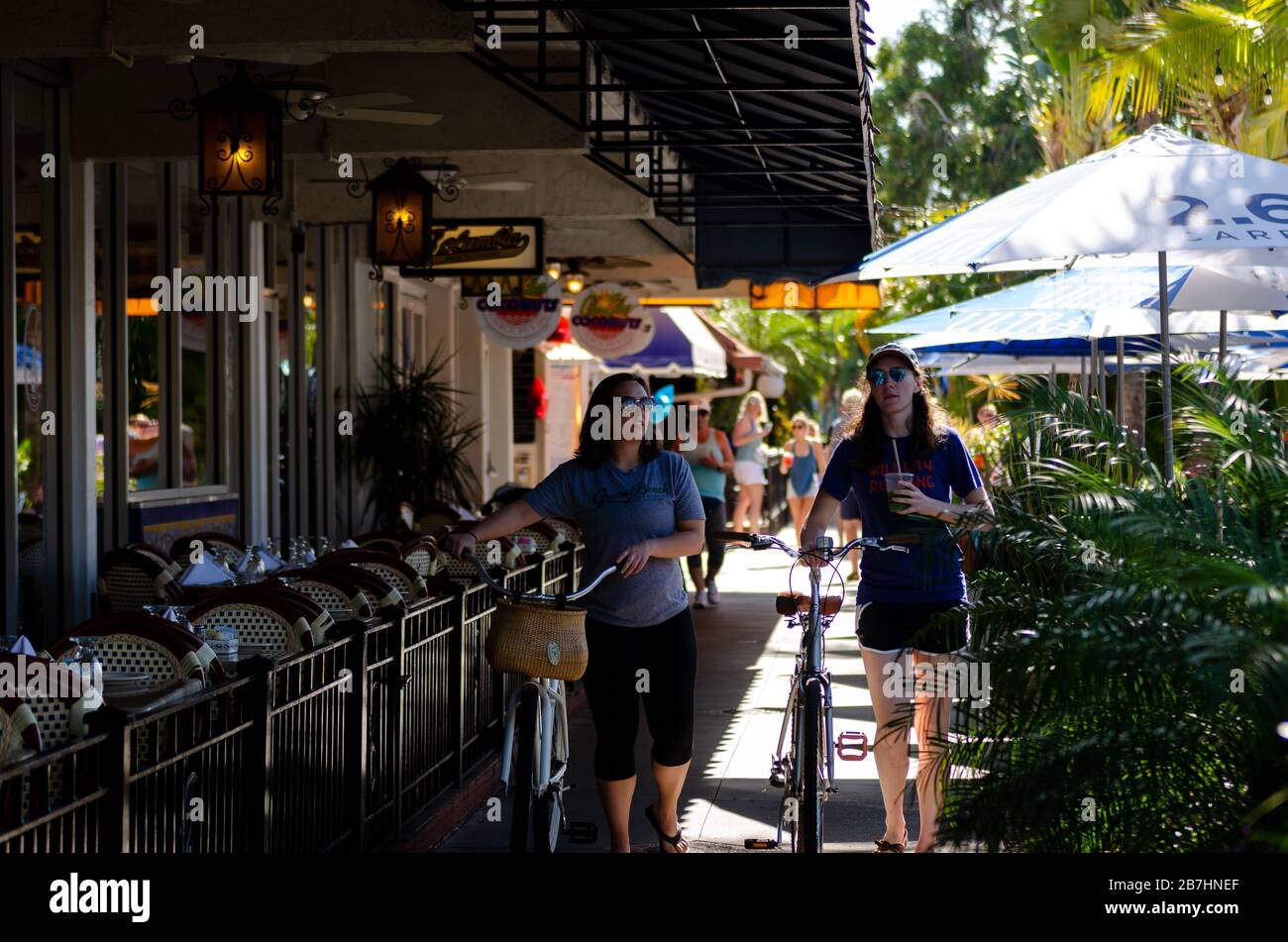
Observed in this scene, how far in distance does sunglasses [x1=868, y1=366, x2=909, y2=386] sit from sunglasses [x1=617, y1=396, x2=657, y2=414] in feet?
2.92

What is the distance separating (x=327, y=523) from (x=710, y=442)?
378cm

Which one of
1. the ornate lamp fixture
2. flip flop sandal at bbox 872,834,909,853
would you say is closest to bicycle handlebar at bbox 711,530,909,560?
flip flop sandal at bbox 872,834,909,853

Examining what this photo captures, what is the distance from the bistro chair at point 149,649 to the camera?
5.36 m

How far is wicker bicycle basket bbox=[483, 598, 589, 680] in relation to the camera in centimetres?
556

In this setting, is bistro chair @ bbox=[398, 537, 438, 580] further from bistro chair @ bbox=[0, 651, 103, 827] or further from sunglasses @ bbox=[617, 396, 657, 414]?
bistro chair @ bbox=[0, 651, 103, 827]

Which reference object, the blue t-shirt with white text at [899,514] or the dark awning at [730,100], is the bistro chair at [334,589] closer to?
the blue t-shirt with white text at [899,514]

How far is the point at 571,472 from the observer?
19.8ft

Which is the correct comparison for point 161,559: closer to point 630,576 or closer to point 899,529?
point 630,576

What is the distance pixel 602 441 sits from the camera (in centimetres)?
602

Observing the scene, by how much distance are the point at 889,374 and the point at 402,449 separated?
10.5 meters

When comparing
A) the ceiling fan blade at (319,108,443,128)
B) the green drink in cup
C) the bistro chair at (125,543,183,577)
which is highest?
the ceiling fan blade at (319,108,443,128)
